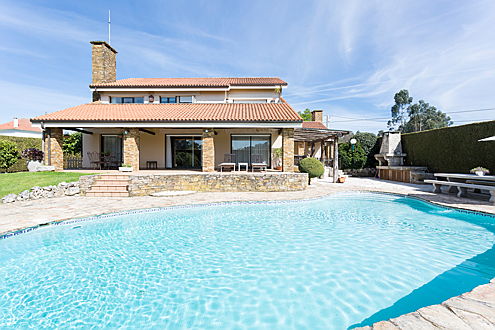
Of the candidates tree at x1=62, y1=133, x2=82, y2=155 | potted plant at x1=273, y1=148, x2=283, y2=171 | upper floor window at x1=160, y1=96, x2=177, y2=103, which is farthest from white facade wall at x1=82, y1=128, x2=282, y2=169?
upper floor window at x1=160, y1=96, x2=177, y2=103

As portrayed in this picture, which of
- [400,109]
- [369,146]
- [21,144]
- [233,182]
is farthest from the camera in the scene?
[400,109]

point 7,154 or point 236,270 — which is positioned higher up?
point 7,154

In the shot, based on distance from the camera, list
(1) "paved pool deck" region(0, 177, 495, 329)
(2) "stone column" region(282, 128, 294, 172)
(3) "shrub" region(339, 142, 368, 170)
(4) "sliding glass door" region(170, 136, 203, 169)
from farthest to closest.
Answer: (3) "shrub" region(339, 142, 368, 170) → (4) "sliding glass door" region(170, 136, 203, 169) → (2) "stone column" region(282, 128, 294, 172) → (1) "paved pool deck" region(0, 177, 495, 329)

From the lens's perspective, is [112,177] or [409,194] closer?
[409,194]

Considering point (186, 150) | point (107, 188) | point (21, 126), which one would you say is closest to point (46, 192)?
point (107, 188)

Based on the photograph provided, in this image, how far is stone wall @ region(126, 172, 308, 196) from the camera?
1204cm

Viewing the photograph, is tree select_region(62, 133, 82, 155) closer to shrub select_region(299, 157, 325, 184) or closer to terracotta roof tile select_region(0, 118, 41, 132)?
shrub select_region(299, 157, 325, 184)

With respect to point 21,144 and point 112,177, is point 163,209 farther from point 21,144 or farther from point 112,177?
point 21,144

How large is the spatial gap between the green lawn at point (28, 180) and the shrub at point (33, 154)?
168cm

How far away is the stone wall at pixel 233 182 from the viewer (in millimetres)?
12039

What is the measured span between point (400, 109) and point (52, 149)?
238 feet

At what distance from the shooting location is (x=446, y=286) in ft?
12.2

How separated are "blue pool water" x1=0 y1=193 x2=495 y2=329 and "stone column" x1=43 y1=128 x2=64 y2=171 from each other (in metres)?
9.61

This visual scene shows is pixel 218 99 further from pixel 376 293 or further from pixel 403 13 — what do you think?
pixel 376 293
